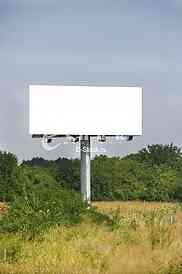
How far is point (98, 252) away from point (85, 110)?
34.3 m

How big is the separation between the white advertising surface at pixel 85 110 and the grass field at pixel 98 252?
28858 millimetres

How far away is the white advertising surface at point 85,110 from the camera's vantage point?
47344 millimetres

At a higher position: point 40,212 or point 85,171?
point 85,171

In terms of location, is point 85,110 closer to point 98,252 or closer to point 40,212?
point 40,212

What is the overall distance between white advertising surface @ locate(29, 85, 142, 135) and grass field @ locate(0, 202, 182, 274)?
28.9 m

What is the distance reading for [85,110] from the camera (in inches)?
1919

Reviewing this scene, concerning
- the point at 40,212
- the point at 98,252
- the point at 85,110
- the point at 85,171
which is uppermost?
the point at 85,110

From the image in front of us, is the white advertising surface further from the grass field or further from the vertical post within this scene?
the grass field

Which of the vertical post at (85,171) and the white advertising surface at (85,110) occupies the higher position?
the white advertising surface at (85,110)

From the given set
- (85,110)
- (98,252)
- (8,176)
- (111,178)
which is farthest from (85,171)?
(98,252)

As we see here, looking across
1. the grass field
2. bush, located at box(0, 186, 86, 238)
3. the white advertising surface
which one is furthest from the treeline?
the grass field

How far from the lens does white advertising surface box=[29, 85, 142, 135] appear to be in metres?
47.3

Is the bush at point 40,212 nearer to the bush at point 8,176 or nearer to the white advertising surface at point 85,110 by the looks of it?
the white advertising surface at point 85,110

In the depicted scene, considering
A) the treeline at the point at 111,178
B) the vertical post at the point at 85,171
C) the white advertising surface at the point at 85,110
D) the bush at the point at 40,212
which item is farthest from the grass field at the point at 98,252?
the treeline at the point at 111,178
